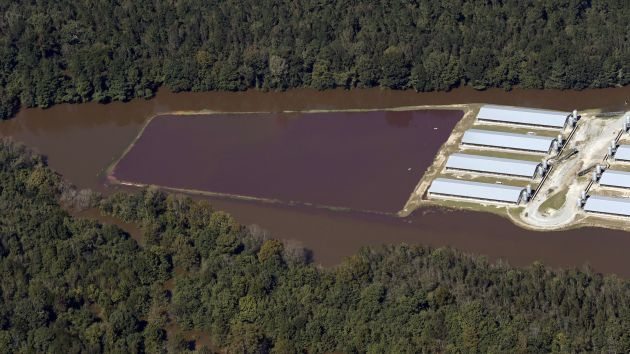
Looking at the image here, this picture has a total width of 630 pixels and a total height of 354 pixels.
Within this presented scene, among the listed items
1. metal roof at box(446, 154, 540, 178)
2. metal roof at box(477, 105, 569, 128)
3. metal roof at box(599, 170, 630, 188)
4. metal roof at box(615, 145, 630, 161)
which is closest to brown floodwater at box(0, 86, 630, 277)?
metal roof at box(477, 105, 569, 128)

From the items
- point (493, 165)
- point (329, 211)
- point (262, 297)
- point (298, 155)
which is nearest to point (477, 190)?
point (493, 165)

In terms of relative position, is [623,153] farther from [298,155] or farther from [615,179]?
[298,155]

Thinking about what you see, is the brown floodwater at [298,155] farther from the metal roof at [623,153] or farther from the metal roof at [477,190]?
the metal roof at [623,153]

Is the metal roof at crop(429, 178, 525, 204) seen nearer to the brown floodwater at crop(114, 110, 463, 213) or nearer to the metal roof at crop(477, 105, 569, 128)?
the brown floodwater at crop(114, 110, 463, 213)

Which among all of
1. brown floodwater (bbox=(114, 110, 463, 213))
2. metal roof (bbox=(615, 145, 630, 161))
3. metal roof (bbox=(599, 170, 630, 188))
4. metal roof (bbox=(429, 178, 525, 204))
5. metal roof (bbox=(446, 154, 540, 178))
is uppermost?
metal roof (bbox=(615, 145, 630, 161))

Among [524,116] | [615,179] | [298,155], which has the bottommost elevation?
[298,155]

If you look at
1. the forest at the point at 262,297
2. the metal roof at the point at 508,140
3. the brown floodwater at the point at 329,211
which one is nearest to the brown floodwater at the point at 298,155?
the brown floodwater at the point at 329,211
